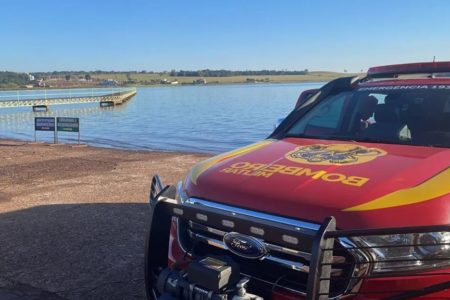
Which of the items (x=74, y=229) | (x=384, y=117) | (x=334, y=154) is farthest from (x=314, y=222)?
(x=74, y=229)

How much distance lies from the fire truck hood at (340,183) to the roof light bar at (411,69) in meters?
1.41

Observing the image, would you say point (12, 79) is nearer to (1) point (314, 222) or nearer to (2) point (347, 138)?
(2) point (347, 138)

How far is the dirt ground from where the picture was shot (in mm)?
4992

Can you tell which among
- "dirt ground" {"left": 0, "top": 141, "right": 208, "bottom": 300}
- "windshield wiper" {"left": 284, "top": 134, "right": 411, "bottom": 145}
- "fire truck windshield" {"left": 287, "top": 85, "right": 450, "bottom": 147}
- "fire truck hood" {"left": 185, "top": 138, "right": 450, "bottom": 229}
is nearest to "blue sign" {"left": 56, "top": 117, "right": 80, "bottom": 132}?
"dirt ground" {"left": 0, "top": 141, "right": 208, "bottom": 300}

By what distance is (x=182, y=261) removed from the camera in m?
3.23

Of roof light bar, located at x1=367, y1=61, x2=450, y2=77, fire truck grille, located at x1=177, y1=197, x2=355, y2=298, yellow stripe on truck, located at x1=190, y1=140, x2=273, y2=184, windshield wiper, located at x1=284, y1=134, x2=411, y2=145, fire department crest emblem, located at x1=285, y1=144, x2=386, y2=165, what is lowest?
fire truck grille, located at x1=177, y1=197, x2=355, y2=298

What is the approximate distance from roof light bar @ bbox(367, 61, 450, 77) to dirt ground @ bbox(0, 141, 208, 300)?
3.15 m

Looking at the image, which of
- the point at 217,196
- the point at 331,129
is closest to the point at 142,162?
the point at 331,129

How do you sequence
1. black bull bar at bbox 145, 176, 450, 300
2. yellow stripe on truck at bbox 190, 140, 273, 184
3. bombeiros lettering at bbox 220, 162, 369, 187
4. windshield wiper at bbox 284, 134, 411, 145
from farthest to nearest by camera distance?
windshield wiper at bbox 284, 134, 411, 145
yellow stripe on truck at bbox 190, 140, 273, 184
bombeiros lettering at bbox 220, 162, 369, 187
black bull bar at bbox 145, 176, 450, 300

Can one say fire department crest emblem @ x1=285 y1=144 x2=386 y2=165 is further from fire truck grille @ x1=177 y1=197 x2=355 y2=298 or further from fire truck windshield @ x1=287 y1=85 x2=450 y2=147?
fire truck grille @ x1=177 y1=197 x2=355 y2=298

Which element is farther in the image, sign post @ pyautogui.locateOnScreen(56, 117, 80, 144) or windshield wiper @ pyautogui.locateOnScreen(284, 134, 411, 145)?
sign post @ pyautogui.locateOnScreen(56, 117, 80, 144)

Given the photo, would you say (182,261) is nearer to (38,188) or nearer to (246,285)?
(246,285)

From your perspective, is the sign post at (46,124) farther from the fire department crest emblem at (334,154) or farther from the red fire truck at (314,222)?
the fire department crest emblem at (334,154)

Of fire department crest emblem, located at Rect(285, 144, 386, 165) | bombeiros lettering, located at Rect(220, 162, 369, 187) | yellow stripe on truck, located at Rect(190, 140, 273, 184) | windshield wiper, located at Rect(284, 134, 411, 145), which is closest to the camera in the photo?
bombeiros lettering, located at Rect(220, 162, 369, 187)
